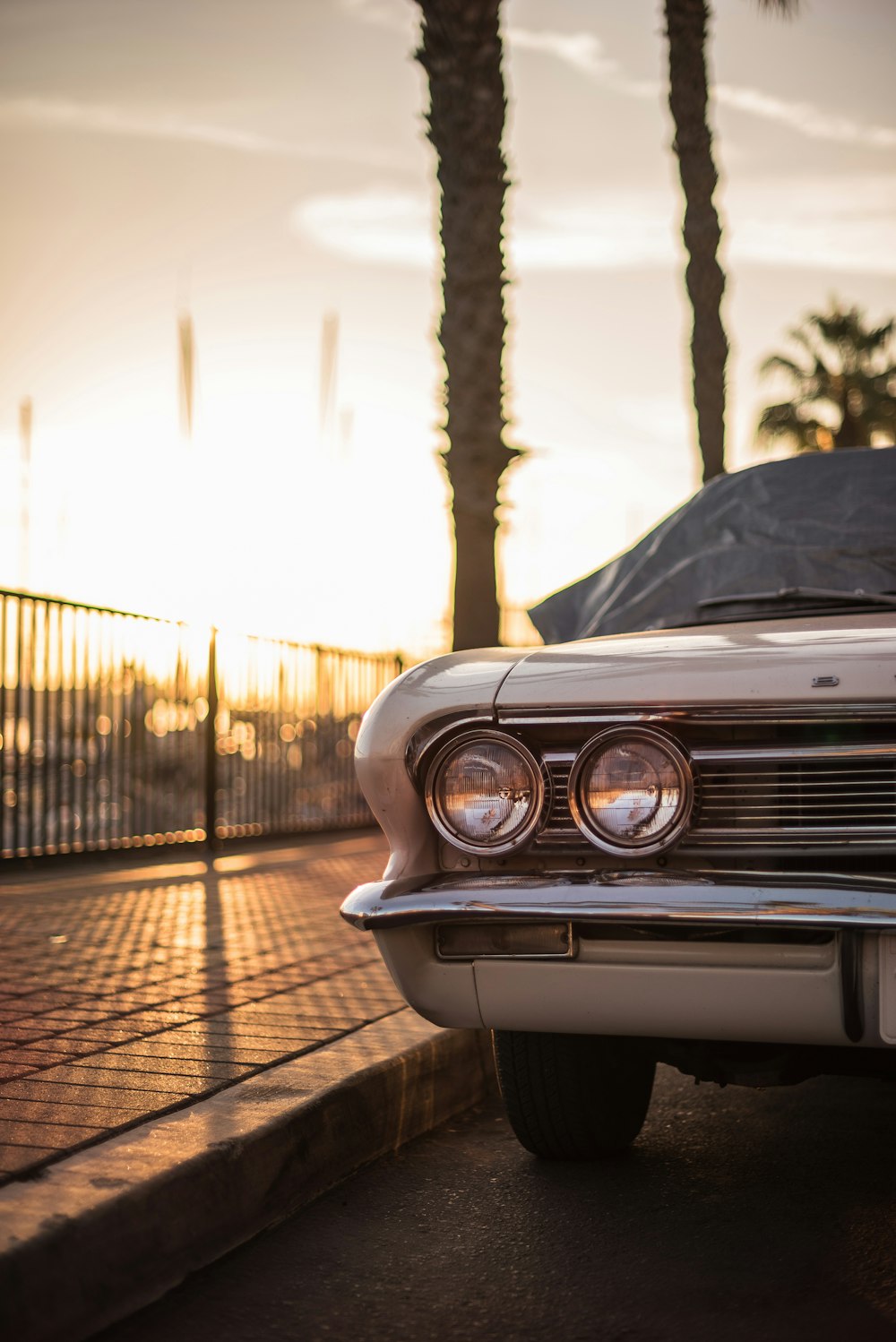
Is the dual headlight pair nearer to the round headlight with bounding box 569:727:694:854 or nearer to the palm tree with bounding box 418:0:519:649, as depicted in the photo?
the round headlight with bounding box 569:727:694:854

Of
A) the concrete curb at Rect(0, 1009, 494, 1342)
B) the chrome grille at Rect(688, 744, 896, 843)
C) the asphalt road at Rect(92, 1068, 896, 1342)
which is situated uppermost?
the chrome grille at Rect(688, 744, 896, 843)

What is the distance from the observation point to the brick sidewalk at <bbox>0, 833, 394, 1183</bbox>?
332 centimetres

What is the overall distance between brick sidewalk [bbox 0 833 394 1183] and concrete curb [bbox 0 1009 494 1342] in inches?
5.1

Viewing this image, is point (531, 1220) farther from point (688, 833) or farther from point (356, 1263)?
point (688, 833)

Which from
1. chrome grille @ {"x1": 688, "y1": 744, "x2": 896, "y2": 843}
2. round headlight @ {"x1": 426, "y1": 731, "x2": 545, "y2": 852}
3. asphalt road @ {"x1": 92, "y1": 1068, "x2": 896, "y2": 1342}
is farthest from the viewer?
round headlight @ {"x1": 426, "y1": 731, "x2": 545, "y2": 852}

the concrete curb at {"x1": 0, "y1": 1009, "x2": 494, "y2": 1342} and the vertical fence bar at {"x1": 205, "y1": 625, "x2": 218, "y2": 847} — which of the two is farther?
the vertical fence bar at {"x1": 205, "y1": 625, "x2": 218, "y2": 847}

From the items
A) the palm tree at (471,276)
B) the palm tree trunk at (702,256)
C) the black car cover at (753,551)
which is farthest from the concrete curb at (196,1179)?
the palm tree trunk at (702,256)

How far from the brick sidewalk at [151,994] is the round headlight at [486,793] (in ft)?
3.20

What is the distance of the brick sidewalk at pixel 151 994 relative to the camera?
332cm

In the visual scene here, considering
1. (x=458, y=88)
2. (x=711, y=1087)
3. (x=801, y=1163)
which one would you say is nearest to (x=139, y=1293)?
(x=801, y=1163)

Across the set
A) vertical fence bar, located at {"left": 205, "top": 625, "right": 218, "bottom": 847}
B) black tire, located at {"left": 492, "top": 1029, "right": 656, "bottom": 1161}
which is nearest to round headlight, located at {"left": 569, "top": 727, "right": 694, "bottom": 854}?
black tire, located at {"left": 492, "top": 1029, "right": 656, "bottom": 1161}

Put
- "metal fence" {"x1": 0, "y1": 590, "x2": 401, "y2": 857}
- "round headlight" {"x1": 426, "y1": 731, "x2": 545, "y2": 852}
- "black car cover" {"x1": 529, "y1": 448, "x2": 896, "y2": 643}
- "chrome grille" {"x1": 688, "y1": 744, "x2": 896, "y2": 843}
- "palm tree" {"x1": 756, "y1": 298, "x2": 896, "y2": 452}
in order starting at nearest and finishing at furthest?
"chrome grille" {"x1": 688, "y1": 744, "x2": 896, "y2": 843}
"round headlight" {"x1": 426, "y1": 731, "x2": 545, "y2": 852}
"black car cover" {"x1": 529, "y1": 448, "x2": 896, "y2": 643}
"metal fence" {"x1": 0, "y1": 590, "x2": 401, "y2": 857}
"palm tree" {"x1": 756, "y1": 298, "x2": 896, "y2": 452}

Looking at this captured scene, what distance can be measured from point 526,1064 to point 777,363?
1131 inches

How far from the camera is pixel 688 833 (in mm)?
2781
